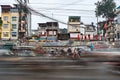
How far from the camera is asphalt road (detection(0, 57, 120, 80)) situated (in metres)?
5.29

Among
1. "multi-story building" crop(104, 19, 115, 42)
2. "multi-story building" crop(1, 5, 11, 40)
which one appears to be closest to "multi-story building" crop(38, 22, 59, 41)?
"multi-story building" crop(1, 5, 11, 40)

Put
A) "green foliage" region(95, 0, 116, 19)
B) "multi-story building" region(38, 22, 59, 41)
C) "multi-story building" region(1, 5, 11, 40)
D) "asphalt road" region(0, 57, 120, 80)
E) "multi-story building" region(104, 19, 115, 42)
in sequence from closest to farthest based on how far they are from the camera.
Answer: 1. "asphalt road" region(0, 57, 120, 80)
2. "multi-story building" region(104, 19, 115, 42)
3. "green foliage" region(95, 0, 116, 19)
4. "multi-story building" region(38, 22, 59, 41)
5. "multi-story building" region(1, 5, 11, 40)

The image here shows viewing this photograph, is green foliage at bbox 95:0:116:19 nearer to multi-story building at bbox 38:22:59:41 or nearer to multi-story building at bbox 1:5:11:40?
multi-story building at bbox 38:22:59:41

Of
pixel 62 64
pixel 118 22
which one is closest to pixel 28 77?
pixel 62 64

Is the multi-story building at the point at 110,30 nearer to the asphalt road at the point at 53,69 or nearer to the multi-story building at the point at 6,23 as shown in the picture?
the multi-story building at the point at 6,23

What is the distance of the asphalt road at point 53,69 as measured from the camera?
529 centimetres

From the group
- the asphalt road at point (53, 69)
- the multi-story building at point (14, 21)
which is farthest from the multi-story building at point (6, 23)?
the asphalt road at point (53, 69)

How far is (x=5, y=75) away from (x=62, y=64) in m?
1.33

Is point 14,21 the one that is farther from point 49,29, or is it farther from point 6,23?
point 49,29

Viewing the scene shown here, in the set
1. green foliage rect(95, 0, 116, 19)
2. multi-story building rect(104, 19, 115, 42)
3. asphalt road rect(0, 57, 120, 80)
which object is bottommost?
asphalt road rect(0, 57, 120, 80)

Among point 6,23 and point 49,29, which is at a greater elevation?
point 6,23

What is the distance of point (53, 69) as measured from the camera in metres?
5.27

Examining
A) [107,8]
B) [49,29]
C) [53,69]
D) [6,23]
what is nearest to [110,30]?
[107,8]

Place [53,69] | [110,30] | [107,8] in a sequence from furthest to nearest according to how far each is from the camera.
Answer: [110,30] → [107,8] → [53,69]
